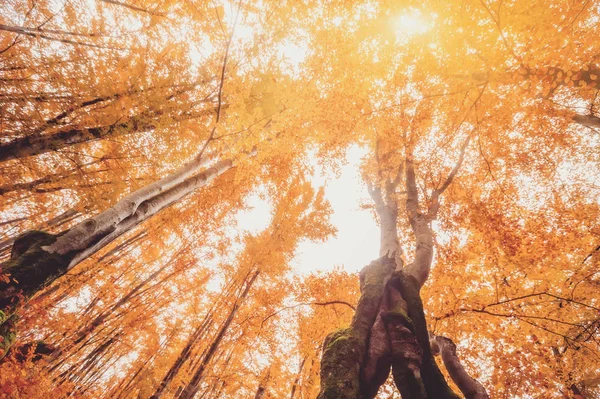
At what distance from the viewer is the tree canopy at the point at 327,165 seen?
3279 millimetres

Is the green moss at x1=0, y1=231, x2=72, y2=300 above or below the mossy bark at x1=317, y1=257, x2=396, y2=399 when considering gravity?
below

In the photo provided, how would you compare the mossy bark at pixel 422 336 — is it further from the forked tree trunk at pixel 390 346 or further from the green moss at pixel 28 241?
the green moss at pixel 28 241

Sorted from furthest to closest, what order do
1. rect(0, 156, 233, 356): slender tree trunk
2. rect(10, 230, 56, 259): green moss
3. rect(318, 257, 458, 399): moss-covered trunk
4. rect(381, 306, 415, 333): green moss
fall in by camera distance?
rect(10, 230, 56, 259): green moss < rect(381, 306, 415, 333): green moss < rect(0, 156, 233, 356): slender tree trunk < rect(318, 257, 458, 399): moss-covered trunk

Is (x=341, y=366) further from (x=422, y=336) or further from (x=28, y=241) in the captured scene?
(x=28, y=241)

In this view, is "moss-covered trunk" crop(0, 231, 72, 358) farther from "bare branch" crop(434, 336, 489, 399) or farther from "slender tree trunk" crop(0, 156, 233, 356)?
"bare branch" crop(434, 336, 489, 399)

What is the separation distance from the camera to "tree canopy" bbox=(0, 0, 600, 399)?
328cm

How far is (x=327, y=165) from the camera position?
6.83m

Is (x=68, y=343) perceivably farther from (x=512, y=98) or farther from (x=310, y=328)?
(x=512, y=98)

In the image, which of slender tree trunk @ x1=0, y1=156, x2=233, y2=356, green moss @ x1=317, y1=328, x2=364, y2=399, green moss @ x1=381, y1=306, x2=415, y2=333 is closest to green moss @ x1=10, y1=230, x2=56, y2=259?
slender tree trunk @ x1=0, y1=156, x2=233, y2=356

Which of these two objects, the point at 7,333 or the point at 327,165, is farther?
the point at 327,165

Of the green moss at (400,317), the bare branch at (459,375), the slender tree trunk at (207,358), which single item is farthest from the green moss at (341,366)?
the slender tree trunk at (207,358)

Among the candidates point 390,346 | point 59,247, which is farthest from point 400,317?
A: point 59,247

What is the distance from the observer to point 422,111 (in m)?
5.81

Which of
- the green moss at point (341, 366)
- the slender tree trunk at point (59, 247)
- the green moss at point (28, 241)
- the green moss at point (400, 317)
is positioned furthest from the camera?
the green moss at point (28, 241)
